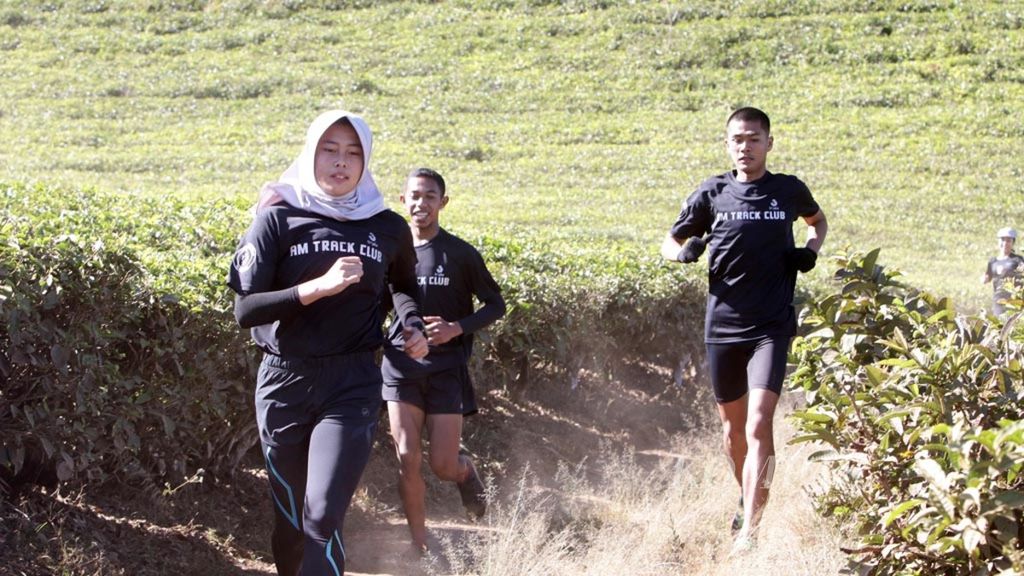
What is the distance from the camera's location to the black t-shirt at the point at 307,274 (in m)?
4.42

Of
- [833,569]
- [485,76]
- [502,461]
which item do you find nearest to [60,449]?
[833,569]

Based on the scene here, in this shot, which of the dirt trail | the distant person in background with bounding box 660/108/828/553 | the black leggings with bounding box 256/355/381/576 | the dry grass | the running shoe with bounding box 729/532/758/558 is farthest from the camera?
the distant person in background with bounding box 660/108/828/553

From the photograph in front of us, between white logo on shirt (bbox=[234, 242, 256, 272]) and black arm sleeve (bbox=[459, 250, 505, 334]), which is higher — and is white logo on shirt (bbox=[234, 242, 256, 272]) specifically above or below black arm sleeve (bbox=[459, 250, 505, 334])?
above

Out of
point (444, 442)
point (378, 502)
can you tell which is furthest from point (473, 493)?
point (378, 502)

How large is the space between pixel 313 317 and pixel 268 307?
0.68 ft

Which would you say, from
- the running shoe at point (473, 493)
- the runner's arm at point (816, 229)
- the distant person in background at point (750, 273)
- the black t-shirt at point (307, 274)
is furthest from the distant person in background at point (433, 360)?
the runner's arm at point (816, 229)

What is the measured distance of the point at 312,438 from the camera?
4.36 m

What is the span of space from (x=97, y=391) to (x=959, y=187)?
2357cm

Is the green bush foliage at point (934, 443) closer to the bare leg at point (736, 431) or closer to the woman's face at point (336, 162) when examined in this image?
the bare leg at point (736, 431)

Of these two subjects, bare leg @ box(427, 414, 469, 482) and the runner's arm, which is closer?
bare leg @ box(427, 414, 469, 482)

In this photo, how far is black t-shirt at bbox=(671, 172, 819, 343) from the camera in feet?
20.3

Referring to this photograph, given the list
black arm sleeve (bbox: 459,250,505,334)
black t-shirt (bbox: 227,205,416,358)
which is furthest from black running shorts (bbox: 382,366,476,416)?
black t-shirt (bbox: 227,205,416,358)

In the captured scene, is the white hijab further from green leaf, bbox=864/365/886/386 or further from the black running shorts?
green leaf, bbox=864/365/886/386

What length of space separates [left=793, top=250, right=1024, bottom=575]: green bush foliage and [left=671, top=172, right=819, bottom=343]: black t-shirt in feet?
3.66
